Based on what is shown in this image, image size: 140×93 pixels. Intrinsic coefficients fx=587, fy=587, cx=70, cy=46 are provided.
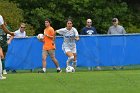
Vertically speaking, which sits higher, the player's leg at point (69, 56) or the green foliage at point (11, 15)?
the green foliage at point (11, 15)

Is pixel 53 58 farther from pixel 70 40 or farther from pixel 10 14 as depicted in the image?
pixel 10 14

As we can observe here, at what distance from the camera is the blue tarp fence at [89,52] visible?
19.9m

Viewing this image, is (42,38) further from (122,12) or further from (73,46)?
(122,12)

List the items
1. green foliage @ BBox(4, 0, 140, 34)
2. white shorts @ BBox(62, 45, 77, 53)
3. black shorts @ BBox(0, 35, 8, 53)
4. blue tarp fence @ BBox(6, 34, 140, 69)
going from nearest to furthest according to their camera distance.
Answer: black shorts @ BBox(0, 35, 8, 53) → white shorts @ BBox(62, 45, 77, 53) → blue tarp fence @ BBox(6, 34, 140, 69) → green foliage @ BBox(4, 0, 140, 34)

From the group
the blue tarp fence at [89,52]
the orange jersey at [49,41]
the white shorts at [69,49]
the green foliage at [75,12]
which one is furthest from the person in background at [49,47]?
the green foliage at [75,12]

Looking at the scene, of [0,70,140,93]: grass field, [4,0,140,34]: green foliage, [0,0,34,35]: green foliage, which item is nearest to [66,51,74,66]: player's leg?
[0,70,140,93]: grass field

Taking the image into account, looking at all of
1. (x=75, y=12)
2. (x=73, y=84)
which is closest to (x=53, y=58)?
(x=73, y=84)

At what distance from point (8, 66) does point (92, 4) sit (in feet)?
54.6

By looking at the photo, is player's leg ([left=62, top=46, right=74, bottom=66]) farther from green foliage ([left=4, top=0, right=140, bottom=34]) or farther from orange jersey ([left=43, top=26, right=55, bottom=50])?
green foliage ([left=4, top=0, right=140, bottom=34])

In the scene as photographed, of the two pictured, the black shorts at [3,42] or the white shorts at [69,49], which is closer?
the black shorts at [3,42]

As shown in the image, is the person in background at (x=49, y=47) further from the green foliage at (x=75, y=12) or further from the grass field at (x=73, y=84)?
the green foliage at (x=75, y=12)

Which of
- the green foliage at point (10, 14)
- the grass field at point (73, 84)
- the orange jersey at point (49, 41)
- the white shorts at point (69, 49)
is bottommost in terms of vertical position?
the grass field at point (73, 84)

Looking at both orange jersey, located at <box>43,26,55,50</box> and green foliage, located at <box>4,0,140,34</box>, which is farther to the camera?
green foliage, located at <box>4,0,140,34</box>

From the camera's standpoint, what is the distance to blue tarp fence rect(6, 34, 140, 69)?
1991 centimetres
